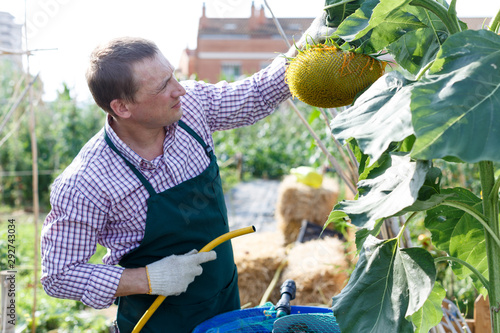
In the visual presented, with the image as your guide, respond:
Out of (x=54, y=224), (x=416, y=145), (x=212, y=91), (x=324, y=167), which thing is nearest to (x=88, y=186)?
(x=54, y=224)

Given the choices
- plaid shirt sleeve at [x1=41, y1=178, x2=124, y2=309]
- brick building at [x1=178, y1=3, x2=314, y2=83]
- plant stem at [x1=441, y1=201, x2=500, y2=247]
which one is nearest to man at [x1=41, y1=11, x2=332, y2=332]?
plaid shirt sleeve at [x1=41, y1=178, x2=124, y2=309]

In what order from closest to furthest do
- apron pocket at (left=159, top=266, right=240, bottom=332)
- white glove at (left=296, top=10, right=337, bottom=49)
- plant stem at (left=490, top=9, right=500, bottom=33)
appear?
plant stem at (left=490, top=9, right=500, bottom=33), white glove at (left=296, top=10, right=337, bottom=49), apron pocket at (left=159, top=266, right=240, bottom=332)

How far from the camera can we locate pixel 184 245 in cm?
178

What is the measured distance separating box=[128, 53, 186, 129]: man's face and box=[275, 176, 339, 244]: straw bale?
130 inches

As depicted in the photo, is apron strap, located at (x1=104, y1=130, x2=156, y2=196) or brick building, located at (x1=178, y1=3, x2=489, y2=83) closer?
apron strap, located at (x1=104, y1=130, x2=156, y2=196)

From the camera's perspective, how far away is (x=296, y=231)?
504 cm

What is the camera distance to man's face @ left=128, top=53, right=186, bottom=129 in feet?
5.51

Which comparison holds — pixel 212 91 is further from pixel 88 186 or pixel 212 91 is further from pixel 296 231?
pixel 296 231

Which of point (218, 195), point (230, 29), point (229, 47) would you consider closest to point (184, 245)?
point (218, 195)

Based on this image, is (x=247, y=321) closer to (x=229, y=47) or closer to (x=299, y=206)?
(x=299, y=206)

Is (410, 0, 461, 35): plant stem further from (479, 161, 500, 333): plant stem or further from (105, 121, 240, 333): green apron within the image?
(105, 121, 240, 333): green apron

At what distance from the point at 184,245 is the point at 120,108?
490mm

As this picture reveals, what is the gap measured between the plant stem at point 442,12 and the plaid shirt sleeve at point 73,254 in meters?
1.11

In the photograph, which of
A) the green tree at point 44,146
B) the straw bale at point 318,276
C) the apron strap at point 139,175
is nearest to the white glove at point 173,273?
the apron strap at point 139,175
